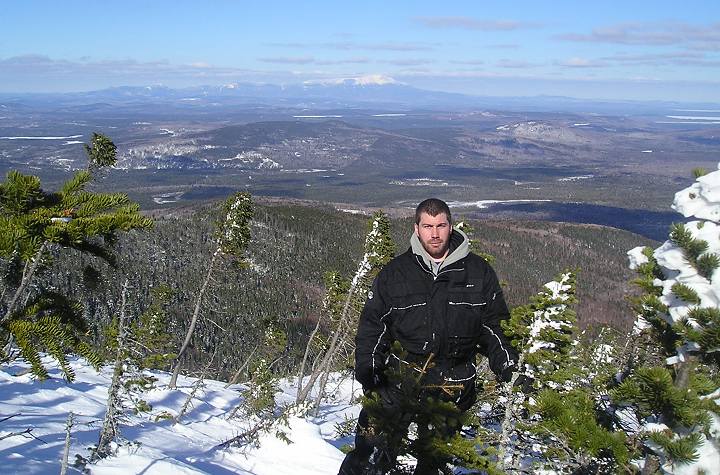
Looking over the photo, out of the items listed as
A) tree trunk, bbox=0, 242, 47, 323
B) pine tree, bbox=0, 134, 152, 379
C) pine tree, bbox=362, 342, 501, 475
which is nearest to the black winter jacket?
pine tree, bbox=362, 342, 501, 475

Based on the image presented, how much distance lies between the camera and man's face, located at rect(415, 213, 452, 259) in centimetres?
545

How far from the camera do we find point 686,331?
4.16m

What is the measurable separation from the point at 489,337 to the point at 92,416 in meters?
14.2

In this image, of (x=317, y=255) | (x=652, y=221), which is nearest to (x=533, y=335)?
(x=317, y=255)

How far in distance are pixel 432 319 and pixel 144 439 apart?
1198cm

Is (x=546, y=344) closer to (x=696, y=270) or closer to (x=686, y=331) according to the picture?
(x=686, y=331)

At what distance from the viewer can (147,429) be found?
53.1ft

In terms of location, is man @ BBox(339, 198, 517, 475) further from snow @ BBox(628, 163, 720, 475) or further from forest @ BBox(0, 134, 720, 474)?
snow @ BBox(628, 163, 720, 475)

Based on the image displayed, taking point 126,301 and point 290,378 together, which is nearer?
point 126,301

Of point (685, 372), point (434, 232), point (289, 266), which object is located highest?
point (434, 232)

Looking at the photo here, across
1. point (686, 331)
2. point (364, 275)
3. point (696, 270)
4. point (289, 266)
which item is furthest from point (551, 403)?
point (289, 266)

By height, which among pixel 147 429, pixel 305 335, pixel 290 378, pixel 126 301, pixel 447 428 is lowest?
pixel 305 335

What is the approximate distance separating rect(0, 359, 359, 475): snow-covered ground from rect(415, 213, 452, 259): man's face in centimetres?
632

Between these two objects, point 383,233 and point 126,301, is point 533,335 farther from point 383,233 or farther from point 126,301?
point 383,233
